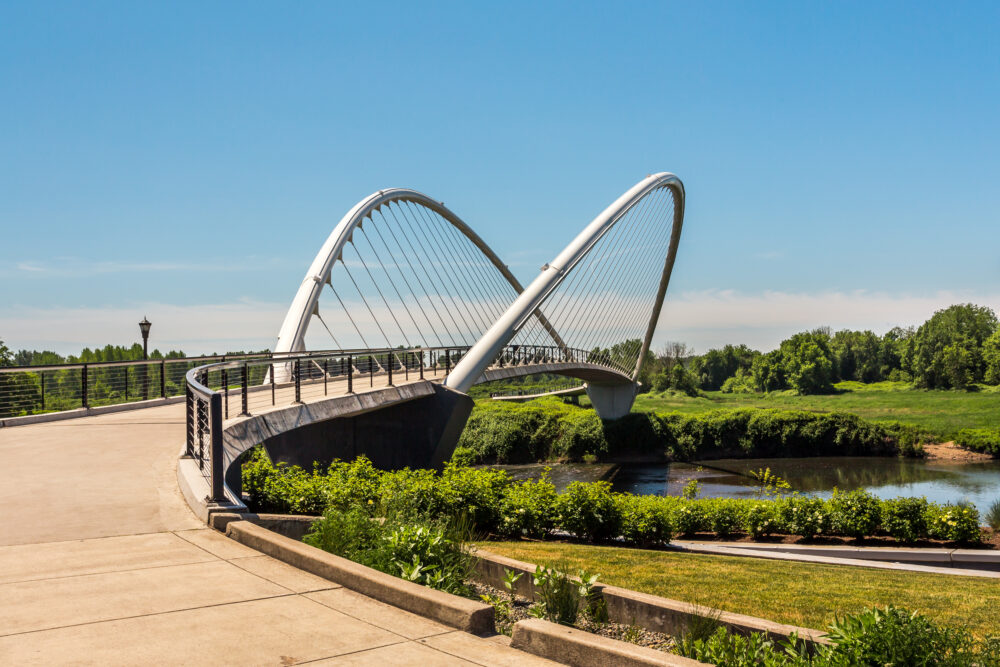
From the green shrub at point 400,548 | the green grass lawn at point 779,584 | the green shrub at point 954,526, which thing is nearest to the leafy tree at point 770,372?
the green shrub at point 954,526

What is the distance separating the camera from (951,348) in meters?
94.3

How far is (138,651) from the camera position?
4066 millimetres

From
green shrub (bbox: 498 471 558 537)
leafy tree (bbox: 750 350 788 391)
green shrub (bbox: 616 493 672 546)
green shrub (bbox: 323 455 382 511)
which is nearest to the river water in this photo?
green shrub (bbox: 616 493 672 546)

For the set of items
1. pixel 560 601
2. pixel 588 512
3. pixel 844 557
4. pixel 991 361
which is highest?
pixel 991 361

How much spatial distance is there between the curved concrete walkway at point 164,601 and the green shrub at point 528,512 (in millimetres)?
5418

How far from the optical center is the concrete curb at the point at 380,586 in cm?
469

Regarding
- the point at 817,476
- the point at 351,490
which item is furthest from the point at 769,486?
the point at 817,476

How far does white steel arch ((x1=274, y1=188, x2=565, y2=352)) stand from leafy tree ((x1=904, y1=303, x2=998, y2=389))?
7769 cm

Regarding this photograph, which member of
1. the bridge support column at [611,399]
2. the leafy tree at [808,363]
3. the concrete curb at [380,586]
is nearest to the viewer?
the concrete curb at [380,586]

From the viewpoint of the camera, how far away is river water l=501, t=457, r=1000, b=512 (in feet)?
116

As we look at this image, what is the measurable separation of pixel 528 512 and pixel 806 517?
23.1 ft

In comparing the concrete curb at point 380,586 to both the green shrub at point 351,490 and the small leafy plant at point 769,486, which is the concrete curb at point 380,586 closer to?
the green shrub at point 351,490

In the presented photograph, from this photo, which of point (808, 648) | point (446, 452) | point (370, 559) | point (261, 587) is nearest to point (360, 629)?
point (261, 587)

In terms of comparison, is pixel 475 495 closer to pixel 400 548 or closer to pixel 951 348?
pixel 400 548
